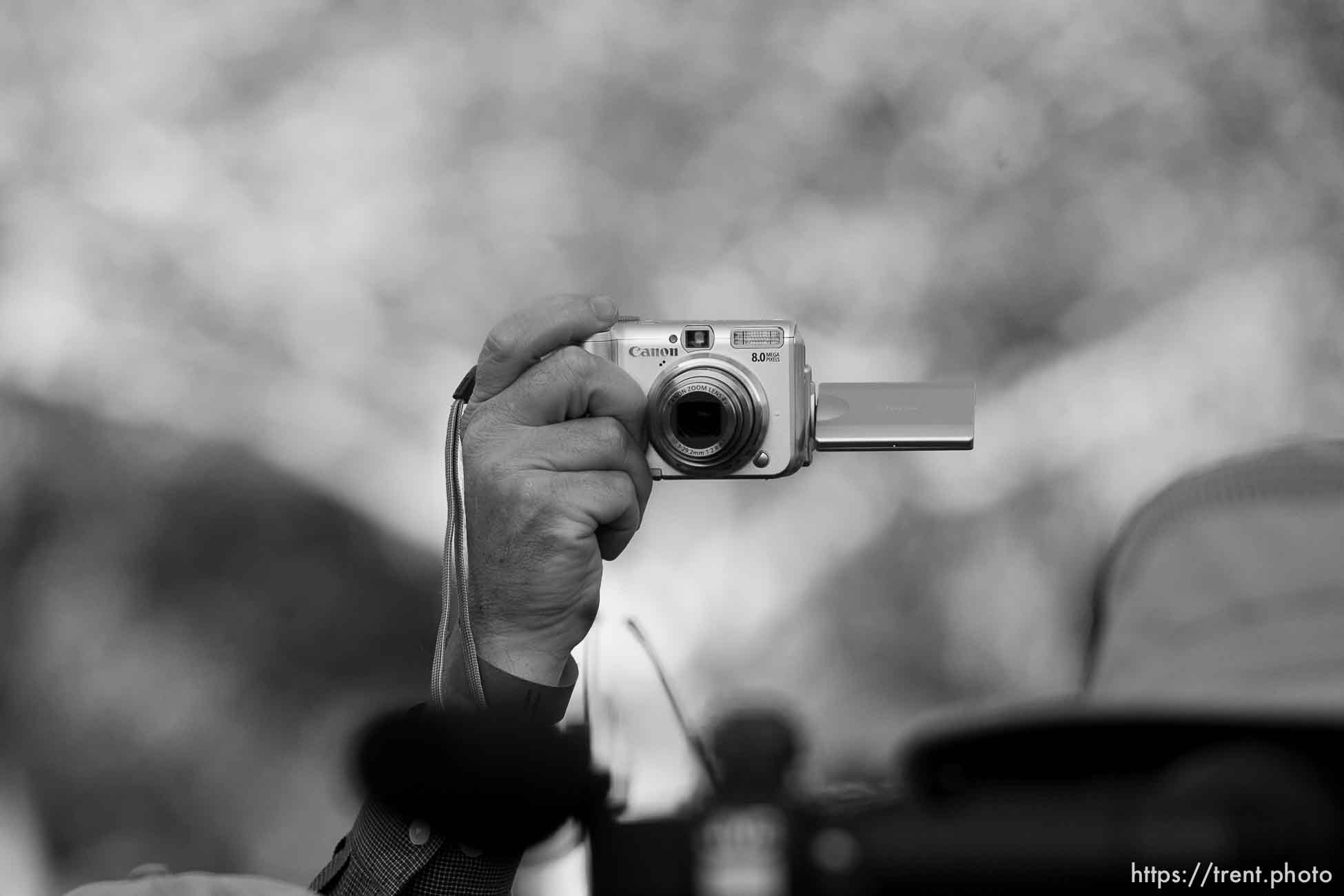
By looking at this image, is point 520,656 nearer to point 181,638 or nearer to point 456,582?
point 456,582

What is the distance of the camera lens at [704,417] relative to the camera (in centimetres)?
92

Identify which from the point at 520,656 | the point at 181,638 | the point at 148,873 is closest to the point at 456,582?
the point at 520,656

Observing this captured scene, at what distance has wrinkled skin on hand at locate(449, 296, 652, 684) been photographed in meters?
0.88

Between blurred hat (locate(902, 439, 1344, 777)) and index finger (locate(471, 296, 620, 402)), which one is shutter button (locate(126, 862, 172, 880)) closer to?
blurred hat (locate(902, 439, 1344, 777))

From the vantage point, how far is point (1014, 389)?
5.67 ft

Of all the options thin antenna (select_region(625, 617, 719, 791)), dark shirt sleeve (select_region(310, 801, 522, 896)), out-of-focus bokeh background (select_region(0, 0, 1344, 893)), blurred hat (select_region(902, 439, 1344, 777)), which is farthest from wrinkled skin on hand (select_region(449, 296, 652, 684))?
out-of-focus bokeh background (select_region(0, 0, 1344, 893))

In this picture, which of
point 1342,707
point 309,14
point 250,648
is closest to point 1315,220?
point 309,14

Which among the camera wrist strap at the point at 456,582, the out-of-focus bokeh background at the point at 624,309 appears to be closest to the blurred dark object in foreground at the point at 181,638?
the out-of-focus bokeh background at the point at 624,309

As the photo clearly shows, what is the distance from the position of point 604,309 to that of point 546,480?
0.13 m

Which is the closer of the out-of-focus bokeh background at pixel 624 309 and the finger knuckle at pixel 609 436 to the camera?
the finger knuckle at pixel 609 436

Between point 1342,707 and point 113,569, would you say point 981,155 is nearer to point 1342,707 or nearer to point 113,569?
point 113,569

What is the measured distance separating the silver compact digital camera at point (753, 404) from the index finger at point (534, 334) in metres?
0.02

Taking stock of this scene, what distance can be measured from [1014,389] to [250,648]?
3.39 feet

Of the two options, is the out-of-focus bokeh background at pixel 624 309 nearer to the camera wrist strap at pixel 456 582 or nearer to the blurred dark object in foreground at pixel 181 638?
the blurred dark object in foreground at pixel 181 638
